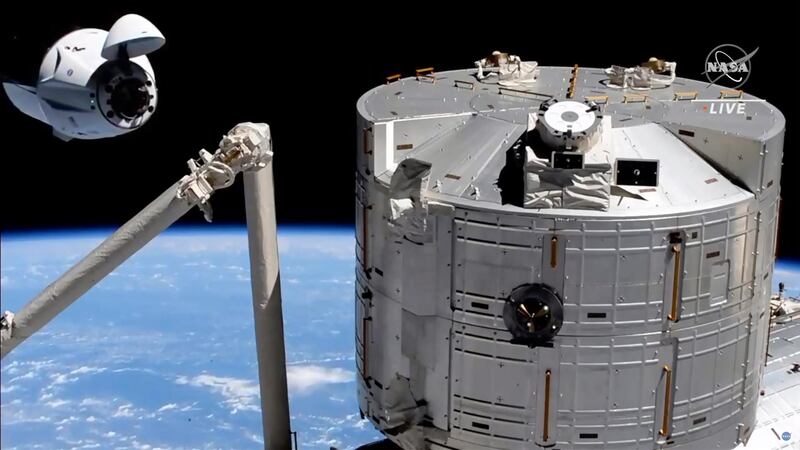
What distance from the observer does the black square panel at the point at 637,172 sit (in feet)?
33.7

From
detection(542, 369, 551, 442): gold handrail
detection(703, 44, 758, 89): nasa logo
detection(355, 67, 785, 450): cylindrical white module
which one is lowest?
detection(542, 369, 551, 442): gold handrail

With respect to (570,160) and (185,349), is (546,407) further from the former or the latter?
(185,349)

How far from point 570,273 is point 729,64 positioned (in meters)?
4.11

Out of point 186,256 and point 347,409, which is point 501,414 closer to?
point 347,409

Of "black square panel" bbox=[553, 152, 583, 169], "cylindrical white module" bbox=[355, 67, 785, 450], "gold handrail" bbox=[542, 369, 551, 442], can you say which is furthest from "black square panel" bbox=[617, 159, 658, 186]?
"gold handrail" bbox=[542, 369, 551, 442]

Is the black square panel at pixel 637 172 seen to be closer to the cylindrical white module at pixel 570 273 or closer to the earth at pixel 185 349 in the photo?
the cylindrical white module at pixel 570 273

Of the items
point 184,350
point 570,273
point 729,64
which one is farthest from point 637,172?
point 184,350

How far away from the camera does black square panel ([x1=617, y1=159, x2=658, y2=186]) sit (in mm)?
10266

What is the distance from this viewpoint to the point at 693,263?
10297mm

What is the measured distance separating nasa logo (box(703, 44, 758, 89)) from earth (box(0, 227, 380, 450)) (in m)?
10.7

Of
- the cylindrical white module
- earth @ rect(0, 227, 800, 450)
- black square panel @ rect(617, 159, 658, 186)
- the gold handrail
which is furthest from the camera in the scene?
earth @ rect(0, 227, 800, 450)

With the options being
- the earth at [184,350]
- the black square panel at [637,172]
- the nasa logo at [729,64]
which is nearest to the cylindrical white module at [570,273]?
the black square panel at [637,172]

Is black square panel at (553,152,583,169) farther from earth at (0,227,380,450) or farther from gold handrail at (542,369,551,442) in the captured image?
earth at (0,227,380,450)

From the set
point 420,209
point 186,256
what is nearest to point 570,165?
point 420,209
